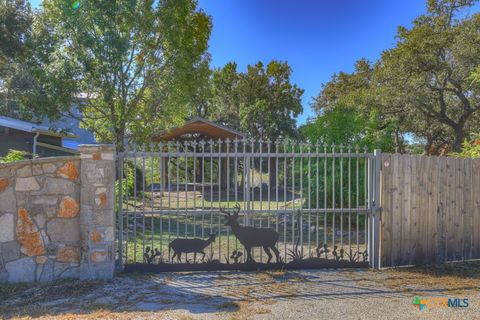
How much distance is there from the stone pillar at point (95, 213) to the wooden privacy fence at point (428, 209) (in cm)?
404

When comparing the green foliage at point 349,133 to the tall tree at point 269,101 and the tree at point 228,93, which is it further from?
the tree at point 228,93

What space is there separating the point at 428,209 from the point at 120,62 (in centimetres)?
800

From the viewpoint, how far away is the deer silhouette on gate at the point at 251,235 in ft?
18.7

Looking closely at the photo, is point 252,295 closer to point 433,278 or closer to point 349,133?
point 433,278

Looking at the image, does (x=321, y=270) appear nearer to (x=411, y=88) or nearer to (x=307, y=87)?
(x=411, y=88)

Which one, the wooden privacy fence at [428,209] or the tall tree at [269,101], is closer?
the wooden privacy fence at [428,209]

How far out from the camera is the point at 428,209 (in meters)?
6.11

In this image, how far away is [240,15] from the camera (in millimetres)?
14609

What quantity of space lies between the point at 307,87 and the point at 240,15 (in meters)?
11.3

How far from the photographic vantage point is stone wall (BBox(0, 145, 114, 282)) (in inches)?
201

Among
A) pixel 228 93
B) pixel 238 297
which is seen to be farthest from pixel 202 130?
pixel 238 297

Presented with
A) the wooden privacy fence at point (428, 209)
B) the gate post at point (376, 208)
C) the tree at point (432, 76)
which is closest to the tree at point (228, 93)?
the tree at point (432, 76)

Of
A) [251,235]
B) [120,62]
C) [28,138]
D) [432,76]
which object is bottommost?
[251,235]

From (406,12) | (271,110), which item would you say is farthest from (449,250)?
(271,110)
